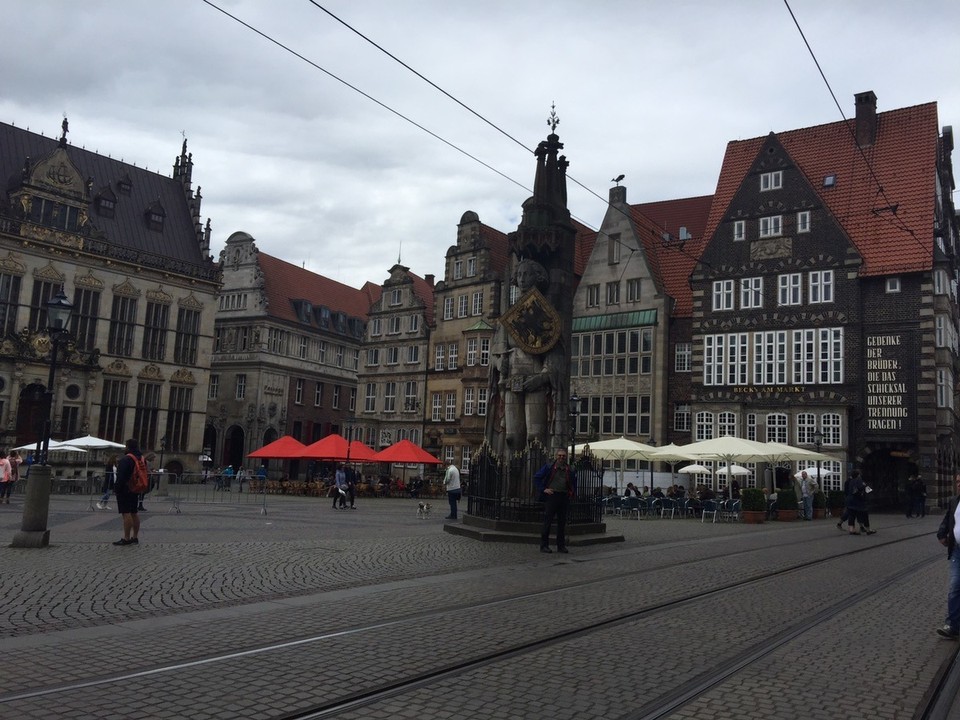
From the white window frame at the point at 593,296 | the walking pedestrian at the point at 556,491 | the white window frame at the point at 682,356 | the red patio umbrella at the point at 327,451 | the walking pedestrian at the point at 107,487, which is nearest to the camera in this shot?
the walking pedestrian at the point at 556,491

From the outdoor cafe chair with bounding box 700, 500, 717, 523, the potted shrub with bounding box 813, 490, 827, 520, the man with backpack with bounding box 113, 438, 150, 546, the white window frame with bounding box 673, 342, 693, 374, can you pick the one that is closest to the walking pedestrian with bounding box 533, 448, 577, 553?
the man with backpack with bounding box 113, 438, 150, 546

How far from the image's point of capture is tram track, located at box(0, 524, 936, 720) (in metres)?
5.80

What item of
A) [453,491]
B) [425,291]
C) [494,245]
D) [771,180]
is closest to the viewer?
[453,491]

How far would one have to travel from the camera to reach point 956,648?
26.3 ft

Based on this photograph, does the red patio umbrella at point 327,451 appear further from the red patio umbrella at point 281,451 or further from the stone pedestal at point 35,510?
the stone pedestal at point 35,510

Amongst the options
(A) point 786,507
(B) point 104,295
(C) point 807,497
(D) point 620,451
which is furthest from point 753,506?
(B) point 104,295

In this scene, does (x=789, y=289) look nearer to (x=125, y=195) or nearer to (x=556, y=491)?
(x=556, y=491)

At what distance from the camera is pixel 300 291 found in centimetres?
6900

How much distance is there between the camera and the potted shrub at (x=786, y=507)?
3062 cm

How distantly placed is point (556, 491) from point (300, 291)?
185ft

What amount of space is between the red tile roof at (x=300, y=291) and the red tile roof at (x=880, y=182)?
33.1 meters

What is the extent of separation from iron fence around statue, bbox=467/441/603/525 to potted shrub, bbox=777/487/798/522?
45.6 feet

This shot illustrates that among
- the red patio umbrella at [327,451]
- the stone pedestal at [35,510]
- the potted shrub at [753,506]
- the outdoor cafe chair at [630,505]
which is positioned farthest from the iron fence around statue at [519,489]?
the red patio umbrella at [327,451]

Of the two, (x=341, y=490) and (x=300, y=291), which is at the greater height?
(x=300, y=291)
